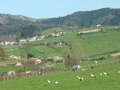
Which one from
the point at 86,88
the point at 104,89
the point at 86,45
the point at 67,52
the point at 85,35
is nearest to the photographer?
the point at 104,89

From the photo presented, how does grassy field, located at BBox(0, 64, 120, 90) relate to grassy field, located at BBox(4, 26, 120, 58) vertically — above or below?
above

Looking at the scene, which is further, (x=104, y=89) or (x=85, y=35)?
(x=85, y=35)

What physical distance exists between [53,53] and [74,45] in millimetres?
22775

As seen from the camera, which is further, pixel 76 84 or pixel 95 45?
pixel 95 45

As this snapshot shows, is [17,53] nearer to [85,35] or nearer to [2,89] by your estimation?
[85,35]

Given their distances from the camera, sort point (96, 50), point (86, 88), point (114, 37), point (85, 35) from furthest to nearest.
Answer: point (85, 35) < point (114, 37) < point (96, 50) < point (86, 88)

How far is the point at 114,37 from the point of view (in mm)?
153875

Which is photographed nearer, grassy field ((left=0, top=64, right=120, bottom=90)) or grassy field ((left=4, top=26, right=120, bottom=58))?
grassy field ((left=0, top=64, right=120, bottom=90))

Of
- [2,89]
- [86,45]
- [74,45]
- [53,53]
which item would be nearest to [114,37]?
[86,45]

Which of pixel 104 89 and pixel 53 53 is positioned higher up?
pixel 104 89

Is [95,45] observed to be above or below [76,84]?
below

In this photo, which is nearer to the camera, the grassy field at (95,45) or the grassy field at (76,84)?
the grassy field at (76,84)

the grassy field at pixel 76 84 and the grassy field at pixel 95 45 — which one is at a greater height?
the grassy field at pixel 76 84

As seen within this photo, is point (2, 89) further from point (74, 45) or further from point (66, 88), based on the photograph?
point (74, 45)
